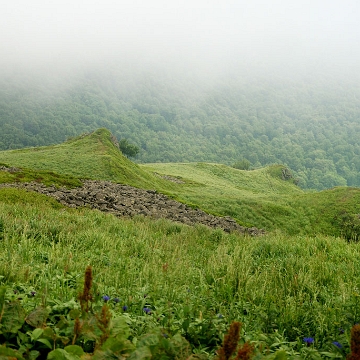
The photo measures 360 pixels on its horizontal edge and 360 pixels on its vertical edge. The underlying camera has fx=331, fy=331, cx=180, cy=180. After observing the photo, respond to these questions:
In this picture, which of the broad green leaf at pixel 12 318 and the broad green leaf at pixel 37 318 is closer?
the broad green leaf at pixel 12 318

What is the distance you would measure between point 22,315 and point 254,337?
8.88ft

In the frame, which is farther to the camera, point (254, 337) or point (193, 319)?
A: point (193, 319)

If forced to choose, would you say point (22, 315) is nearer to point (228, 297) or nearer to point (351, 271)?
point (228, 297)

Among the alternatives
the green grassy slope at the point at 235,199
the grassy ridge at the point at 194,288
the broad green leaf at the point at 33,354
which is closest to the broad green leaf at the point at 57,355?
the broad green leaf at the point at 33,354

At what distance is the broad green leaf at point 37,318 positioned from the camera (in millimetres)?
3150

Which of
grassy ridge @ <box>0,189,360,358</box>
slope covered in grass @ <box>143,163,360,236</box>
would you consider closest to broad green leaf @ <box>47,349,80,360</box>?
grassy ridge @ <box>0,189,360,358</box>

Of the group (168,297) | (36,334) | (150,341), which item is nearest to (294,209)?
(168,297)

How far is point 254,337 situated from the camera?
13.5ft

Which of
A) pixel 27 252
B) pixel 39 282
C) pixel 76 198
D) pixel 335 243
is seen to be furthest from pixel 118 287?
pixel 76 198

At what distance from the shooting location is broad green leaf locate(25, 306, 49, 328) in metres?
3.15

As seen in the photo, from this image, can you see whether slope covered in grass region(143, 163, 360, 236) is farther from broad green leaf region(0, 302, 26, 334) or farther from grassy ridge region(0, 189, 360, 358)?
broad green leaf region(0, 302, 26, 334)

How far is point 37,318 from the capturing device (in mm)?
3201

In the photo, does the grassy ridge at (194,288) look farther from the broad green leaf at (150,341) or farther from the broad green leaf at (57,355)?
the broad green leaf at (57,355)

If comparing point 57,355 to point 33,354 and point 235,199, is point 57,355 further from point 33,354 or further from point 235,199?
point 235,199
